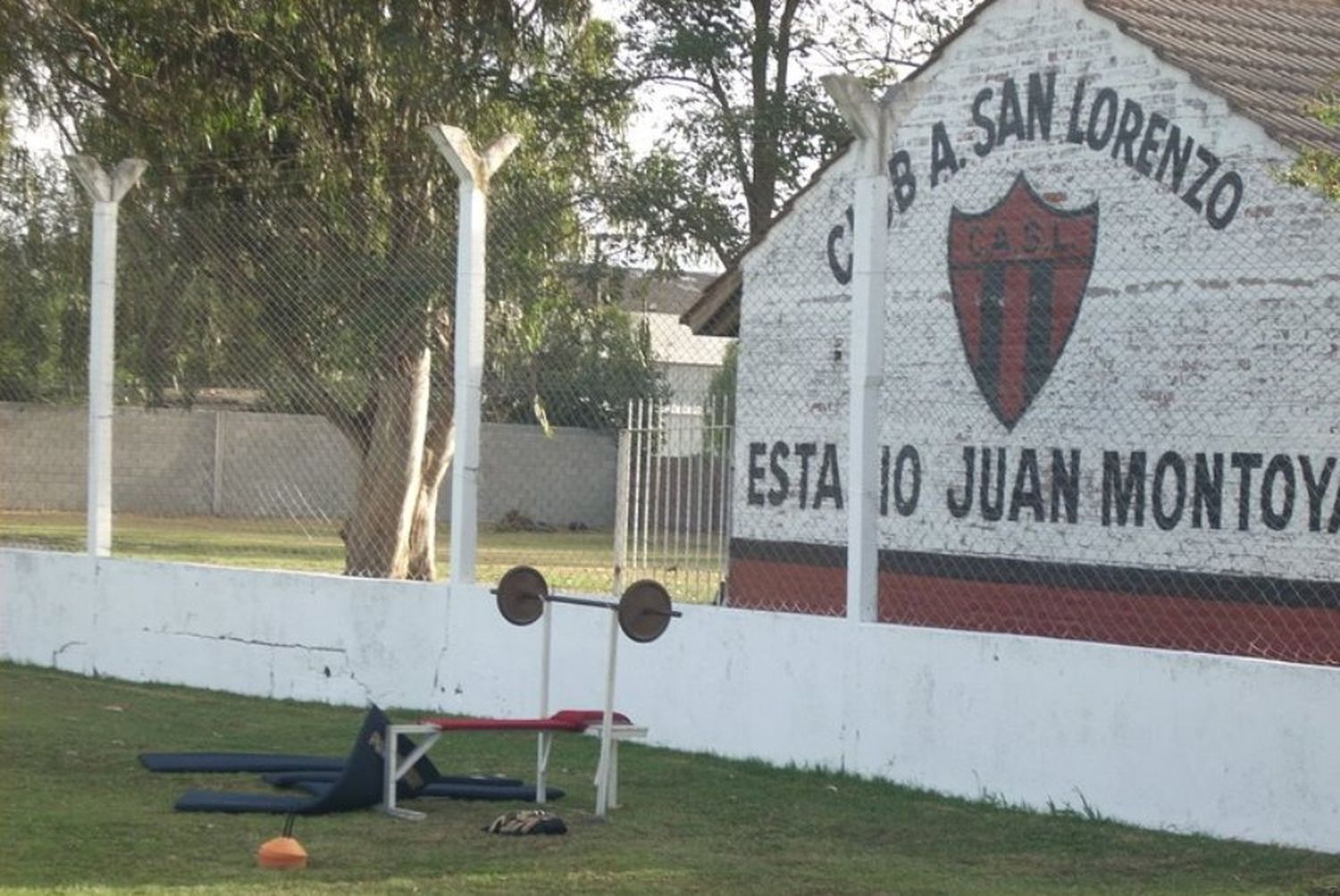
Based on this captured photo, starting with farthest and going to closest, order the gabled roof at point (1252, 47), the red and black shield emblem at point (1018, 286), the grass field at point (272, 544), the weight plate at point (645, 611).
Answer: the grass field at point (272, 544) → the red and black shield emblem at point (1018, 286) → the gabled roof at point (1252, 47) → the weight plate at point (645, 611)

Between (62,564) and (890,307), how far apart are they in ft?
Result: 17.9

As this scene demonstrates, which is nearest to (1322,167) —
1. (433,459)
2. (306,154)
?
(433,459)

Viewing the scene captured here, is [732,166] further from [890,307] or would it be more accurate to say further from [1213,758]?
[1213,758]

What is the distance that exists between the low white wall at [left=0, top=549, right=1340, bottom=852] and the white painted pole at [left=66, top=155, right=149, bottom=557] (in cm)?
68

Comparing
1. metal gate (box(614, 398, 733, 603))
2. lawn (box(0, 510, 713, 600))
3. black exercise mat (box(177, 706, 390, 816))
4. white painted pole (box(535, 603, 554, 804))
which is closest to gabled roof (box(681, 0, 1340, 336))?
metal gate (box(614, 398, 733, 603))

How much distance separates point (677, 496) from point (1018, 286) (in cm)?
265

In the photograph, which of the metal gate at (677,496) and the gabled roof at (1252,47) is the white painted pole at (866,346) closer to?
the gabled roof at (1252,47)

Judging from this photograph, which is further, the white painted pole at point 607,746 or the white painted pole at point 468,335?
the white painted pole at point 468,335

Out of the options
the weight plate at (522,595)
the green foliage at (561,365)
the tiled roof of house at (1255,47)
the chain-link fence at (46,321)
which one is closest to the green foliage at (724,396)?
the green foliage at (561,365)

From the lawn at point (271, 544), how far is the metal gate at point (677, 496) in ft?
10.8

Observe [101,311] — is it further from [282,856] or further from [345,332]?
[282,856]

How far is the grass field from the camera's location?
22016mm

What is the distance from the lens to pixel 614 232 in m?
18.3

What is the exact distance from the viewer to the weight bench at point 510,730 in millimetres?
8523
